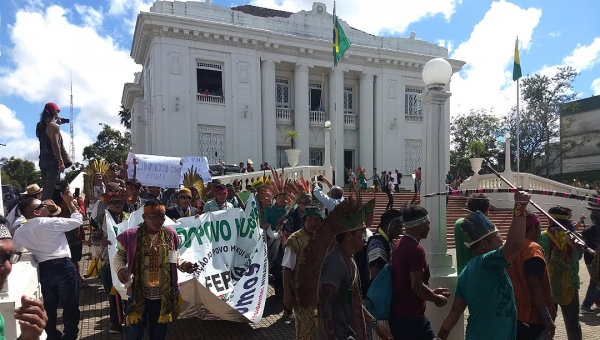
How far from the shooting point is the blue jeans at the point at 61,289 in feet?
13.6

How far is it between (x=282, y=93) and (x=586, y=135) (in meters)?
30.3

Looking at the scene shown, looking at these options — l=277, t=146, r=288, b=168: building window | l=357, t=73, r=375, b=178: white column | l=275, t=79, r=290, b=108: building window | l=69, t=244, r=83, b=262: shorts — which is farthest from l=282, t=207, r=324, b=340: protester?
l=357, t=73, r=375, b=178: white column

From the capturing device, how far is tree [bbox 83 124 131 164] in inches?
1420

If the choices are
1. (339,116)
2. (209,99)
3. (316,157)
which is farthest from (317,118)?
(209,99)

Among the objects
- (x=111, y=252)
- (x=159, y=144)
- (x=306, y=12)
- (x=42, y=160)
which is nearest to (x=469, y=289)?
(x=111, y=252)

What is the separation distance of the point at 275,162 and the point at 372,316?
21.3 metres

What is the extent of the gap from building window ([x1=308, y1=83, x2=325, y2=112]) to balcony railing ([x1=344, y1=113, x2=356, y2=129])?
5.36 feet

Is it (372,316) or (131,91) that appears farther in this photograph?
(131,91)

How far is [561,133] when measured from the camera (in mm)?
34156

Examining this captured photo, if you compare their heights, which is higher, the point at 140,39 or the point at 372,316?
the point at 140,39

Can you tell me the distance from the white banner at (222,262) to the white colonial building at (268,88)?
16.5 metres

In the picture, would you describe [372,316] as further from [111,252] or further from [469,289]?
[111,252]

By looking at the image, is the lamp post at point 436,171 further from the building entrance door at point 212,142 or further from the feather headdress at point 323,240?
the building entrance door at point 212,142

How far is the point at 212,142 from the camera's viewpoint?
22594 millimetres
